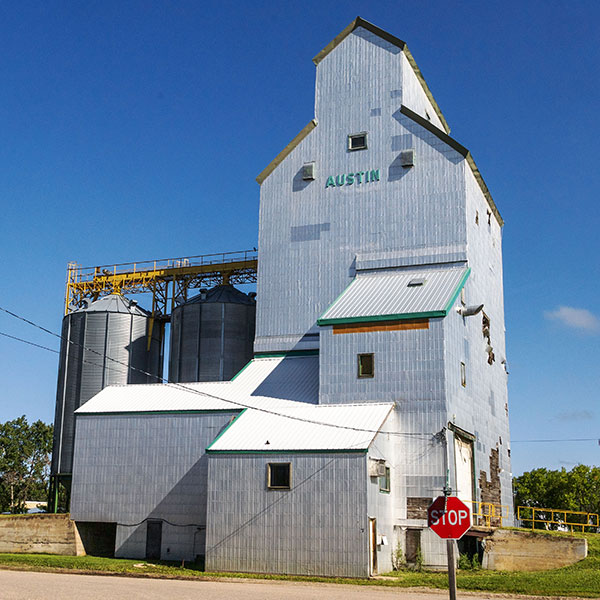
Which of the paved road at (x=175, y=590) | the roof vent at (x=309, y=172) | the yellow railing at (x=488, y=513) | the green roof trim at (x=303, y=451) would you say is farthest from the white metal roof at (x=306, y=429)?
the roof vent at (x=309, y=172)

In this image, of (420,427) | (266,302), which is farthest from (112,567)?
(266,302)

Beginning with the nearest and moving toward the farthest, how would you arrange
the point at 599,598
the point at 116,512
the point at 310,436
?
the point at 599,598
the point at 310,436
the point at 116,512

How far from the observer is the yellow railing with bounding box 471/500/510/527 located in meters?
38.4

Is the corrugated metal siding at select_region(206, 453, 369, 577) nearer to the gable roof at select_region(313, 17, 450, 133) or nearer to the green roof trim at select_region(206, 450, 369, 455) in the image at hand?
the green roof trim at select_region(206, 450, 369, 455)

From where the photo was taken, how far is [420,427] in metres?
36.7

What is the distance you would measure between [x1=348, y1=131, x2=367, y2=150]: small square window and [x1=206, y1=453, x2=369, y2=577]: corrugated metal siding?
2105cm

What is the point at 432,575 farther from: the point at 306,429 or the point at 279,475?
the point at 306,429

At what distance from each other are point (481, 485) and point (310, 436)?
11.8 metres

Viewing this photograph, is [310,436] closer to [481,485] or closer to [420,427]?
[420,427]

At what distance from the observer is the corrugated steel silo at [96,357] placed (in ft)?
177

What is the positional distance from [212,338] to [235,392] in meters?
11.6

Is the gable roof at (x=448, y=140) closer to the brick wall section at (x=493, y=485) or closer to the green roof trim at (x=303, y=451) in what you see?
the brick wall section at (x=493, y=485)

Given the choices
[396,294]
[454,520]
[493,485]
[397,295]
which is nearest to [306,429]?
[397,295]

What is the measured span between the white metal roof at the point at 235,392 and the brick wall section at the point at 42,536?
599cm
